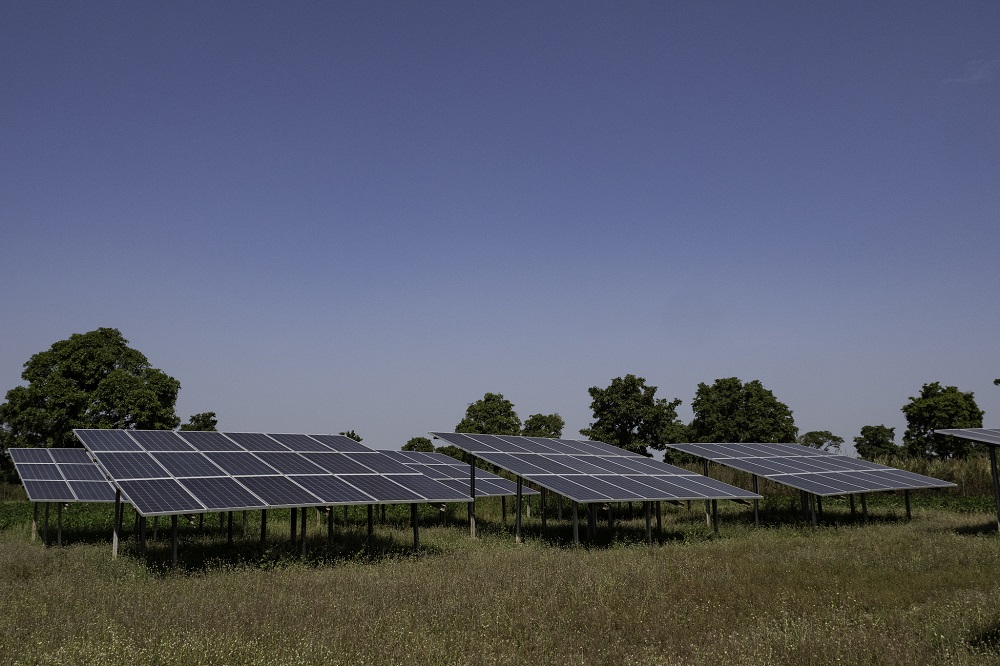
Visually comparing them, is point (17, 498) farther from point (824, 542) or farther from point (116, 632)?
point (824, 542)

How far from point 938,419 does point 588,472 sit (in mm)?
59583

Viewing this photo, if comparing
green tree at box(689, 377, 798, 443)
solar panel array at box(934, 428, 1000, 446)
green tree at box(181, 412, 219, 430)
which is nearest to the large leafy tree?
green tree at box(181, 412, 219, 430)

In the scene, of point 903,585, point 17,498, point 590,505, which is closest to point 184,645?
point 903,585

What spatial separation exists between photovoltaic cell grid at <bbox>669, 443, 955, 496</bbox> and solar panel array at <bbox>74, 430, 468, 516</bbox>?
16.2 metres

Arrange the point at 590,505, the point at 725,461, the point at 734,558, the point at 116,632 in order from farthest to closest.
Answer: the point at 725,461
the point at 590,505
the point at 734,558
the point at 116,632

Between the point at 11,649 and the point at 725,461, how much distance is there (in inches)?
1253

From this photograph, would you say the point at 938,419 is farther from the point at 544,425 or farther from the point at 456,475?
the point at 456,475

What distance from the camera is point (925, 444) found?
74875 millimetres

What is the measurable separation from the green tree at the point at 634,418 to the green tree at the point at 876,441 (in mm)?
40991

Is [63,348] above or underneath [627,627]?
above

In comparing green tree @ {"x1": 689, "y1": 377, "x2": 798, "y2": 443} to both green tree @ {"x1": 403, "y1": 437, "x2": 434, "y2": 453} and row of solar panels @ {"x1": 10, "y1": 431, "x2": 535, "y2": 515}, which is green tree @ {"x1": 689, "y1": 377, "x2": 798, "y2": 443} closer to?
green tree @ {"x1": 403, "y1": 437, "x2": 434, "y2": 453}

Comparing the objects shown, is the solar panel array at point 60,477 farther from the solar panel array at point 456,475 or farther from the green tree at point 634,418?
the green tree at point 634,418

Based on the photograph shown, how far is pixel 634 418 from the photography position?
63250 mm

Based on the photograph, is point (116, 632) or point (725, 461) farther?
point (725, 461)
